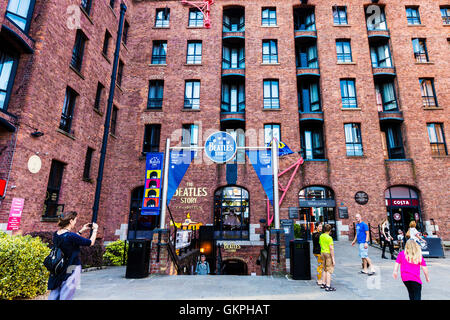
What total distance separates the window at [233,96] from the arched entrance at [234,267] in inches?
454

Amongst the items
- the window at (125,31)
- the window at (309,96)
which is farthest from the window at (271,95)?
the window at (125,31)

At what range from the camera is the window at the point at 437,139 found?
57.9 ft

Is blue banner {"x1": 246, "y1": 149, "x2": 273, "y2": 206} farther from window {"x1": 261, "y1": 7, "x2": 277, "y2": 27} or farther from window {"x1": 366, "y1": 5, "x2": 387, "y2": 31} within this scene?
window {"x1": 366, "y1": 5, "x2": 387, "y2": 31}

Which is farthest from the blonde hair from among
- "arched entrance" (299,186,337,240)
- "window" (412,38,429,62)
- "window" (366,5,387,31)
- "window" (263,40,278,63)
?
"window" (366,5,387,31)

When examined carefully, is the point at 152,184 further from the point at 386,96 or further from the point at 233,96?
the point at 386,96

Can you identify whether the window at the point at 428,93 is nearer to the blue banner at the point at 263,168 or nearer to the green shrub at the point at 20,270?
the blue banner at the point at 263,168

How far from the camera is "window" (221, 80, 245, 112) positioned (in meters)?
19.6

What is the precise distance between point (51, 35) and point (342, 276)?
54.4 ft

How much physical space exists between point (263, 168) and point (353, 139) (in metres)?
12.1

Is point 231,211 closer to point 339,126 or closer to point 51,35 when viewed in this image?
point 339,126

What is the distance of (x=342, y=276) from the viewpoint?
8.30 meters

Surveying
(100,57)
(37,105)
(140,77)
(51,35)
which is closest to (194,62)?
(140,77)

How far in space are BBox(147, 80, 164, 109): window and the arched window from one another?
28.3 ft

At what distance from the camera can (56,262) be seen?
3689 mm
